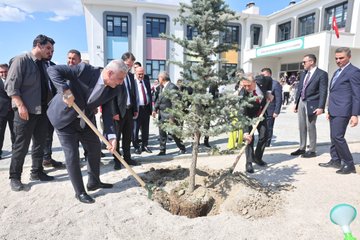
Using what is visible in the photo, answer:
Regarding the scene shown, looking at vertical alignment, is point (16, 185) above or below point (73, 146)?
below

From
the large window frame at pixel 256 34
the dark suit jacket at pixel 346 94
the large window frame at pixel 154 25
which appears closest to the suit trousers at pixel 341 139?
the dark suit jacket at pixel 346 94

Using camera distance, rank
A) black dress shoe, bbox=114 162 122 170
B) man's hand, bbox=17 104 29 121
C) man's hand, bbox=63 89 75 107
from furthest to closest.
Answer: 1. black dress shoe, bbox=114 162 122 170
2. man's hand, bbox=17 104 29 121
3. man's hand, bbox=63 89 75 107

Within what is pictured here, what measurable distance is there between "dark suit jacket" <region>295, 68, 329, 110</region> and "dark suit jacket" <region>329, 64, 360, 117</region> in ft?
1.83

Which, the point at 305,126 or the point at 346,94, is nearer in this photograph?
the point at 346,94

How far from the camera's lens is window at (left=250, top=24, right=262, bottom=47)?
26.1 meters

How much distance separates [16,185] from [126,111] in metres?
2.15

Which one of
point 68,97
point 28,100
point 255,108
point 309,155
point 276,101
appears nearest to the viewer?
point 68,97

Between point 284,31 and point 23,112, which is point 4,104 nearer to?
point 23,112

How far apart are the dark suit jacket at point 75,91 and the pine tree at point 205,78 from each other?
3.19ft

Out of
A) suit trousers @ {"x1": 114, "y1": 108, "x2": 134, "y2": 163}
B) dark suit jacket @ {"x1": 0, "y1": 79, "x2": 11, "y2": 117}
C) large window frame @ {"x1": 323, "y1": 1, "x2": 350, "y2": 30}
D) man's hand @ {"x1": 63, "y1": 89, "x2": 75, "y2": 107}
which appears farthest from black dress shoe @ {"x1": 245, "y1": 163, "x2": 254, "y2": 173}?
large window frame @ {"x1": 323, "y1": 1, "x2": 350, "y2": 30}

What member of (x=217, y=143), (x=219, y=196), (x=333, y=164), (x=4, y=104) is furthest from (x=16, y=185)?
(x=333, y=164)

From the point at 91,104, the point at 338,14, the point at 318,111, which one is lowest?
the point at 318,111

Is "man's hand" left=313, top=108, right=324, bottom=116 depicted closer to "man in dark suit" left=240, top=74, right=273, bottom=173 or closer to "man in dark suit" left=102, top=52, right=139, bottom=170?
Answer: "man in dark suit" left=240, top=74, right=273, bottom=173

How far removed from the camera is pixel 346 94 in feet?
16.1
